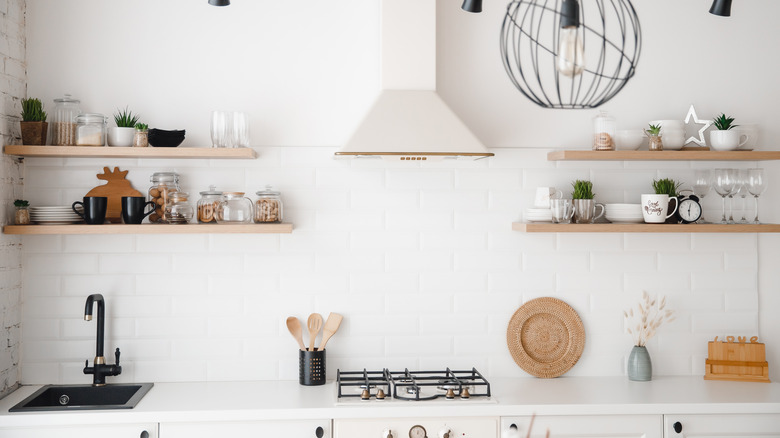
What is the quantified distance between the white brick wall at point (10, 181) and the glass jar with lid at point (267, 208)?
1111 mm

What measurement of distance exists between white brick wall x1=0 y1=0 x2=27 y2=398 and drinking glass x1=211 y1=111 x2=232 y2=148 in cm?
91

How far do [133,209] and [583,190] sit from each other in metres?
2.08

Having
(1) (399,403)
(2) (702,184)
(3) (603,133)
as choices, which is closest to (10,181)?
(1) (399,403)

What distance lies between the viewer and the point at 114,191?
3.02 m

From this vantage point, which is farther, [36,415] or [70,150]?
[70,150]

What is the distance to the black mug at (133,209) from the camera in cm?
286

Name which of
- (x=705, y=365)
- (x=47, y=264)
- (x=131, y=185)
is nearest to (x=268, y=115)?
(x=131, y=185)

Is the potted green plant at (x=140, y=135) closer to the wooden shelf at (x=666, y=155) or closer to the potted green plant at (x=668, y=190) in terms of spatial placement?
the wooden shelf at (x=666, y=155)

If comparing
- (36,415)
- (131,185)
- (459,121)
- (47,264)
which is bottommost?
(36,415)

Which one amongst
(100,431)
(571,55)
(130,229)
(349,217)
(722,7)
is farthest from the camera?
(349,217)

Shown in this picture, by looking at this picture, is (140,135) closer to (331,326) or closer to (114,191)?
(114,191)

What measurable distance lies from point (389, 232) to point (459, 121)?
0.67m

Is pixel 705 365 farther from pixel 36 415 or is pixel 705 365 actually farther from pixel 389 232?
pixel 36 415

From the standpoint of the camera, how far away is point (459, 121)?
9.29 feet
